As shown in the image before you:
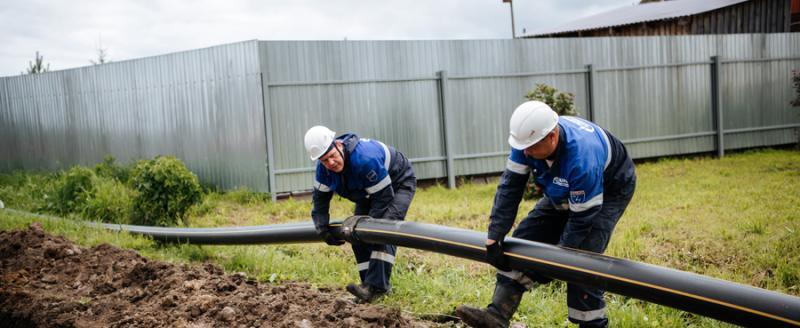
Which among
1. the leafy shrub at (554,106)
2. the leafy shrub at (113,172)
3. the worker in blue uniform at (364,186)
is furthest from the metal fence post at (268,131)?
the worker in blue uniform at (364,186)

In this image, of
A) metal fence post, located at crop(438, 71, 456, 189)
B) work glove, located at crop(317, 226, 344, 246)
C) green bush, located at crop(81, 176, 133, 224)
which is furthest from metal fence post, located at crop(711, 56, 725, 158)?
green bush, located at crop(81, 176, 133, 224)

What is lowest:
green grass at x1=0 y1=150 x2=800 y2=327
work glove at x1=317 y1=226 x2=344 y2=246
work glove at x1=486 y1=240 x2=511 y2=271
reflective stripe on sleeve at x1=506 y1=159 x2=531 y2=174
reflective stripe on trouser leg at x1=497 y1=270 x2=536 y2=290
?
green grass at x1=0 y1=150 x2=800 y2=327

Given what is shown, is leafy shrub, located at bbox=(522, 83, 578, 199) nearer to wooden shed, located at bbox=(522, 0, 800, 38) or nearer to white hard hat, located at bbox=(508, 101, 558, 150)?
white hard hat, located at bbox=(508, 101, 558, 150)

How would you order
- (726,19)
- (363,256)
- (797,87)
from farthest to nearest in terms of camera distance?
(726,19)
(797,87)
(363,256)

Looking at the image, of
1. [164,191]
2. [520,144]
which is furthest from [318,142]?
[164,191]

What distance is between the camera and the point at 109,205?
9398 mm

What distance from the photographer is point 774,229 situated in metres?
6.52

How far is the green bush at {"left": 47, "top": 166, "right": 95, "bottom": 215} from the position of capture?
996cm

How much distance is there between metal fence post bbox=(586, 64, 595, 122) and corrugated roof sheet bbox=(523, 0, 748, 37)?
8.75 metres

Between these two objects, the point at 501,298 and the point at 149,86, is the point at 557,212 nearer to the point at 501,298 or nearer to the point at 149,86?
the point at 501,298

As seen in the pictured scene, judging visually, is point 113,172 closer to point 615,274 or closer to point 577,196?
point 577,196

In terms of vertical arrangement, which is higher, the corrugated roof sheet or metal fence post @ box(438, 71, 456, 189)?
the corrugated roof sheet

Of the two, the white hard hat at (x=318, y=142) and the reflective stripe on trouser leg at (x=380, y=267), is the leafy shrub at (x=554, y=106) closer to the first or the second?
the reflective stripe on trouser leg at (x=380, y=267)

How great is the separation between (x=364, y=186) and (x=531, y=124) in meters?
2.10
